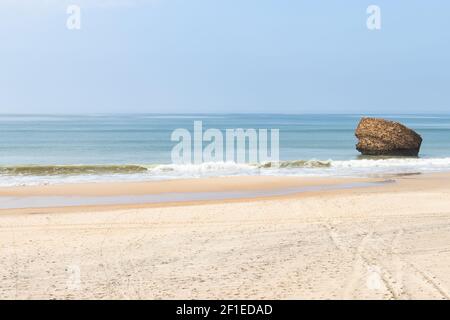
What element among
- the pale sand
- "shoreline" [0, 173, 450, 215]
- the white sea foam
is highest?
the pale sand

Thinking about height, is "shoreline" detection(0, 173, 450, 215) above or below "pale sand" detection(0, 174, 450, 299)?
below

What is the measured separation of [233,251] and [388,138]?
2544 centimetres

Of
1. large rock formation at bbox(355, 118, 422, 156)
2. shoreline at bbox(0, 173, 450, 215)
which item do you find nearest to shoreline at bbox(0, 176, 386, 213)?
shoreline at bbox(0, 173, 450, 215)

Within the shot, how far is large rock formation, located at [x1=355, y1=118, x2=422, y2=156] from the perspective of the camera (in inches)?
1329

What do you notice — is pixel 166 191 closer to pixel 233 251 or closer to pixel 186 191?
pixel 186 191

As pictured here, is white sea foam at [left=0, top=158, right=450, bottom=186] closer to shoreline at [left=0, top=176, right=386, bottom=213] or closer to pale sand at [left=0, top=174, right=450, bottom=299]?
shoreline at [left=0, top=176, right=386, bottom=213]

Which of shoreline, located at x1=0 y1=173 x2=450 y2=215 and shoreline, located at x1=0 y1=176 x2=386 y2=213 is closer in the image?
shoreline, located at x1=0 y1=173 x2=450 y2=215

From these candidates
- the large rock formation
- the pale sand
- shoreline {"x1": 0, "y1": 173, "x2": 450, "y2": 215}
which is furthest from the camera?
the large rock formation

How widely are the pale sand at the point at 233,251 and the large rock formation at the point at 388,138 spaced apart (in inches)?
711

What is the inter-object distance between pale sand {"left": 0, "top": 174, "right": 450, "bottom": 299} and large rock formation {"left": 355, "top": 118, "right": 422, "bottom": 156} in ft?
59.3

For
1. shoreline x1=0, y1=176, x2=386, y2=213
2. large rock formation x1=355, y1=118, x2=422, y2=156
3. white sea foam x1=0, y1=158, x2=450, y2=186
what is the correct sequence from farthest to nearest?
large rock formation x1=355, y1=118, x2=422, y2=156 → white sea foam x1=0, y1=158, x2=450, y2=186 → shoreline x1=0, y1=176, x2=386, y2=213

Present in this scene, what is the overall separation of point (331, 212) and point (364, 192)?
4.86 m

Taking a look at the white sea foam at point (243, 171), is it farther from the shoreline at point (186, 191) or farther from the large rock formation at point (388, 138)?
the shoreline at point (186, 191)
